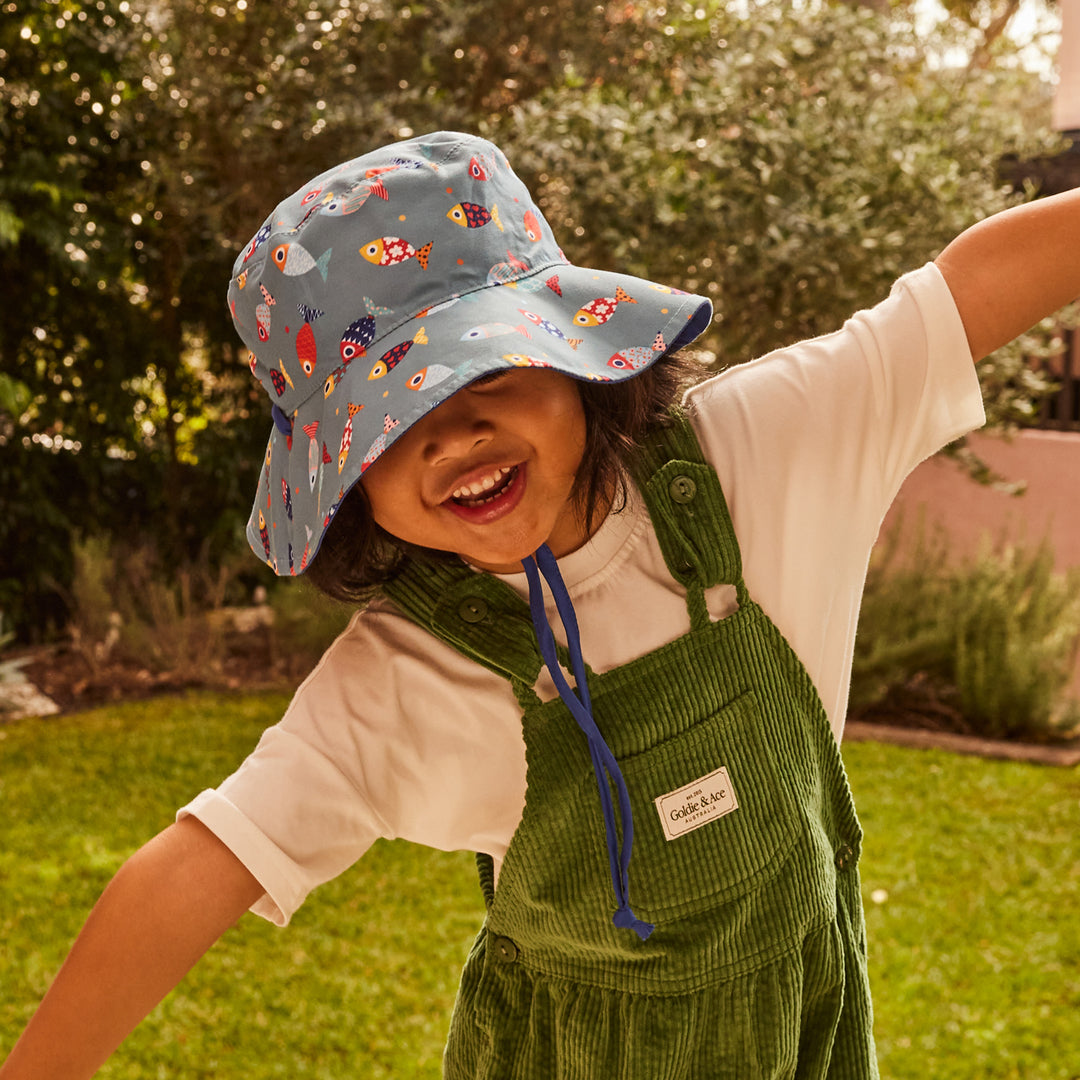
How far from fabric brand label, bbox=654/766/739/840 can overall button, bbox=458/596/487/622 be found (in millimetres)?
247

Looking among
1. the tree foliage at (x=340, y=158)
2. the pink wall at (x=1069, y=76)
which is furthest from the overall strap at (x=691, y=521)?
the pink wall at (x=1069, y=76)

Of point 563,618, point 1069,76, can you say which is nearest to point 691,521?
point 563,618

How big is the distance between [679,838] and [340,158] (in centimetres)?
479

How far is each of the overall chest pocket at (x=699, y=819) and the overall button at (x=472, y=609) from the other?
197 mm

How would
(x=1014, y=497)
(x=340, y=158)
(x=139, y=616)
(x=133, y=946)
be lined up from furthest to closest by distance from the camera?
(x=1014, y=497) → (x=139, y=616) → (x=340, y=158) → (x=133, y=946)

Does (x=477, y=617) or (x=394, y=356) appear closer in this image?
(x=394, y=356)

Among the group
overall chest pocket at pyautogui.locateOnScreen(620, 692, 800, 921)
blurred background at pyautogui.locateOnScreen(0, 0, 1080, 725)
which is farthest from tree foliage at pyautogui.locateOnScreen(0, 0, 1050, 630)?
overall chest pocket at pyautogui.locateOnScreen(620, 692, 800, 921)

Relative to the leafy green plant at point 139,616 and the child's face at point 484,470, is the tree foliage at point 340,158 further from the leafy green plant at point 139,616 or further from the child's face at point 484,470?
the child's face at point 484,470

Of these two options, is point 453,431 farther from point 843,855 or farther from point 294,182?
point 294,182

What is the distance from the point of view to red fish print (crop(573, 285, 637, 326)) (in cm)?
117

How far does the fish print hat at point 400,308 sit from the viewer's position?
1074mm

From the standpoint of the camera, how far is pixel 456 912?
3.83 metres

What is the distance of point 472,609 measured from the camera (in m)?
1.22

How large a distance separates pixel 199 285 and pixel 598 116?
2670mm
